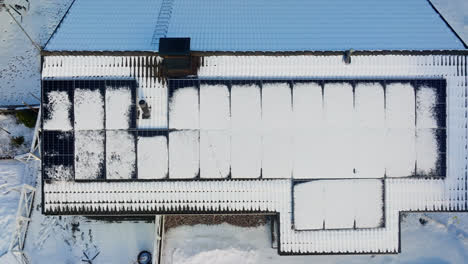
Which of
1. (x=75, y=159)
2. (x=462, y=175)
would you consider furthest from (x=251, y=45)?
(x=462, y=175)

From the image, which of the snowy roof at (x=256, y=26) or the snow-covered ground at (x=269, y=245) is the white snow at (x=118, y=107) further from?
the snow-covered ground at (x=269, y=245)

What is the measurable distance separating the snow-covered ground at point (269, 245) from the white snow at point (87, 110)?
7.83 metres

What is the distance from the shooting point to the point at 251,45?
14.4m

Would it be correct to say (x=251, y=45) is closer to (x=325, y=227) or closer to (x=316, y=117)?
(x=316, y=117)

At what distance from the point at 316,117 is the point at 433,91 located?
5.53 metres

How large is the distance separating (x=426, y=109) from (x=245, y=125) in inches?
327

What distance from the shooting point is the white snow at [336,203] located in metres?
13.8

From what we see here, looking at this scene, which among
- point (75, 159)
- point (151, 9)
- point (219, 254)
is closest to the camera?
point (75, 159)

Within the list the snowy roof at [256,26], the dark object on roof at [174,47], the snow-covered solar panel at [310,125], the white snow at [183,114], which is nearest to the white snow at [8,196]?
the snowy roof at [256,26]

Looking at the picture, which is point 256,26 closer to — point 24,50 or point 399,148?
point 399,148

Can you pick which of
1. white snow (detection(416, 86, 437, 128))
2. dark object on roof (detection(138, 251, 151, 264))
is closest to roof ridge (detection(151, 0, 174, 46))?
dark object on roof (detection(138, 251, 151, 264))

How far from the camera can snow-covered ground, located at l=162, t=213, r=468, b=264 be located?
17.4 metres

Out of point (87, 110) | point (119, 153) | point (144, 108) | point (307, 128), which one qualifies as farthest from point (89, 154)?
point (307, 128)

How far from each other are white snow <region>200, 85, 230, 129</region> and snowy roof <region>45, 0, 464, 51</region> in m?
2.12
